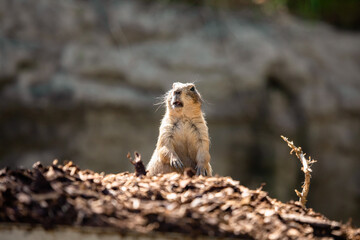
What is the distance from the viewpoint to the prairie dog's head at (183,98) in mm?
6965

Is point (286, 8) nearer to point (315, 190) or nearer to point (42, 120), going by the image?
point (315, 190)

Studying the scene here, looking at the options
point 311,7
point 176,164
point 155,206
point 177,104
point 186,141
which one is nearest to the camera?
point 155,206

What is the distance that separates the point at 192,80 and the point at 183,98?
5570 mm

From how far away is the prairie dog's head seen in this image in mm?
6965

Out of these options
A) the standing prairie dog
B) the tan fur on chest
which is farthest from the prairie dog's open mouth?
the tan fur on chest

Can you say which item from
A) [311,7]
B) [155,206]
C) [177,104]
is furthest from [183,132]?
[311,7]

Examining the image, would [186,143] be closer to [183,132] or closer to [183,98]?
[183,132]

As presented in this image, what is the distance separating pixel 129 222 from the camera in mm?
4152

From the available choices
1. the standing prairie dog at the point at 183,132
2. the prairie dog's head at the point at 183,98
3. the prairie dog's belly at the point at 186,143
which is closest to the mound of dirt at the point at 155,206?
the standing prairie dog at the point at 183,132

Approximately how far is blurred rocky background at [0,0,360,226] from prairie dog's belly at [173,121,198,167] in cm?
530

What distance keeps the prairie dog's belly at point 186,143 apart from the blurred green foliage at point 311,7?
6.71 m

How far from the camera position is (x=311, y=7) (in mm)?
13172

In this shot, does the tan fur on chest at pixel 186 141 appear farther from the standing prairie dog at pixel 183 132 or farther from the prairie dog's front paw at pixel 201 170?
the prairie dog's front paw at pixel 201 170

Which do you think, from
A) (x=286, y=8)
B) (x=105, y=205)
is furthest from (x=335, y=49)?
(x=105, y=205)
